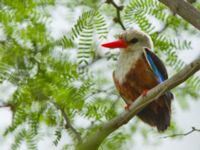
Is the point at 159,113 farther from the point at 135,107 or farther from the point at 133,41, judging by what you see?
the point at 135,107

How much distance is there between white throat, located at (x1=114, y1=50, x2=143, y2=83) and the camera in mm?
4394

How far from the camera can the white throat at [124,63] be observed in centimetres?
439

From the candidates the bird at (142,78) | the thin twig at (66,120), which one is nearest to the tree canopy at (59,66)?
the thin twig at (66,120)

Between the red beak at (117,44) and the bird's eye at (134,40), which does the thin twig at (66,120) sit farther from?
the bird's eye at (134,40)

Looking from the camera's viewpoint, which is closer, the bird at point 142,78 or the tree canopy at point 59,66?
the tree canopy at point 59,66

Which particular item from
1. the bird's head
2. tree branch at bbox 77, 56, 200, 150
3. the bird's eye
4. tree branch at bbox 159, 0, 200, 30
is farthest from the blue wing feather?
tree branch at bbox 159, 0, 200, 30

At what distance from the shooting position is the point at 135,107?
3.10 metres

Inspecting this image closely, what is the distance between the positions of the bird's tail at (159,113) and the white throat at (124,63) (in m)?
0.32

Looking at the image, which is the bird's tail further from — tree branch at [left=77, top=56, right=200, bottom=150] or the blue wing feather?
tree branch at [left=77, top=56, right=200, bottom=150]

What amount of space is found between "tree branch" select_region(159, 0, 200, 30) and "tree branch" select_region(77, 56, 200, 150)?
0.23 m

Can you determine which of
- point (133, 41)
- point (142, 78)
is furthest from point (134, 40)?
point (142, 78)

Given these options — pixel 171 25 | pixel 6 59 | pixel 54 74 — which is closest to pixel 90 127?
pixel 54 74

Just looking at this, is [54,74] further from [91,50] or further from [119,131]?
[119,131]

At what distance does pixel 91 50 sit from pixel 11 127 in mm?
612
